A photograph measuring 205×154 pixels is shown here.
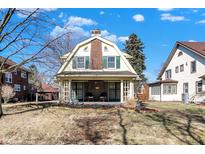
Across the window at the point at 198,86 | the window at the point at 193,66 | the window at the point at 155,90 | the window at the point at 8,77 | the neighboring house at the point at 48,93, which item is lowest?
the neighboring house at the point at 48,93

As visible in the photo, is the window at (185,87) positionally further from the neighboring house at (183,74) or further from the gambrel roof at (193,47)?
the gambrel roof at (193,47)

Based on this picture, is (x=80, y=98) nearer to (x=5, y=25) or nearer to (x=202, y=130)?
(x=5, y=25)

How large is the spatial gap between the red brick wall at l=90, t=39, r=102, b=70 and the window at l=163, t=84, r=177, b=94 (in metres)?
11.6

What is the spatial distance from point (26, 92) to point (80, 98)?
22711 mm

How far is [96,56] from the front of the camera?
27047 millimetres

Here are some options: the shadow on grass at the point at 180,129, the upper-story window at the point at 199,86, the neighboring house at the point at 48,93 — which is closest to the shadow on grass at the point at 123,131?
the shadow on grass at the point at 180,129

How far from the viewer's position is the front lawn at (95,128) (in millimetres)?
11128

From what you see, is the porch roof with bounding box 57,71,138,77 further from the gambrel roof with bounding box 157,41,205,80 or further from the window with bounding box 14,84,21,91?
the window with bounding box 14,84,21,91

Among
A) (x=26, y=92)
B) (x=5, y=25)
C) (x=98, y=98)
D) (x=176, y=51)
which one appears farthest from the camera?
(x=26, y=92)

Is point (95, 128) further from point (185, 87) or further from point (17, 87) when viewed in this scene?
point (17, 87)

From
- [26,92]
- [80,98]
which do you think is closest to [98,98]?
[80,98]

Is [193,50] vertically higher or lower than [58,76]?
higher
